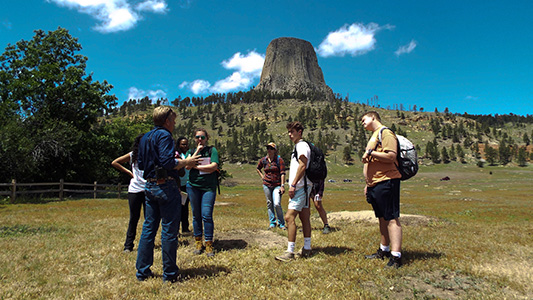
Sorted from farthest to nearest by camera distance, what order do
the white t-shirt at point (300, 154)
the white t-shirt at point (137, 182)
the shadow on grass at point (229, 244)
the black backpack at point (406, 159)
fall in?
the shadow on grass at point (229, 244) < the white t-shirt at point (137, 182) < the white t-shirt at point (300, 154) < the black backpack at point (406, 159)

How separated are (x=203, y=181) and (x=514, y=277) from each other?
5248 mm

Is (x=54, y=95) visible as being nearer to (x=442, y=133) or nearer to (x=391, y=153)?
(x=391, y=153)

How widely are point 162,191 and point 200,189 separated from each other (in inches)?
63.5

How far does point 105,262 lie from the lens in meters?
5.17

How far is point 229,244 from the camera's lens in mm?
6430

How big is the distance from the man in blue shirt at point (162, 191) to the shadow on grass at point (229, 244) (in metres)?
1.96

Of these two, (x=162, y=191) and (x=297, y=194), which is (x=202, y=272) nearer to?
(x=162, y=191)

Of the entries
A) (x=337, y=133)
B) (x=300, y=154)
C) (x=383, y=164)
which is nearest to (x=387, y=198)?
(x=383, y=164)

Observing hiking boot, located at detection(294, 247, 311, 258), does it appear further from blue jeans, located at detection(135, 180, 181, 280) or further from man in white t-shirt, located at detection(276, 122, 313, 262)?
blue jeans, located at detection(135, 180, 181, 280)

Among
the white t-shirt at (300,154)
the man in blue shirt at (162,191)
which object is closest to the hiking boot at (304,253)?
the white t-shirt at (300,154)

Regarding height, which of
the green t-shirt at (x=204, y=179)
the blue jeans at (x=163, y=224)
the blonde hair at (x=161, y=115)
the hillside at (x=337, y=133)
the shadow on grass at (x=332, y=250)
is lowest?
the shadow on grass at (x=332, y=250)

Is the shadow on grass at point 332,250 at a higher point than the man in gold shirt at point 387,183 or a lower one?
lower

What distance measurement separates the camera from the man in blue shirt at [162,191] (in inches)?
156

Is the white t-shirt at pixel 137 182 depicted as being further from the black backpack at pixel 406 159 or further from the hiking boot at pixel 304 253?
the black backpack at pixel 406 159
